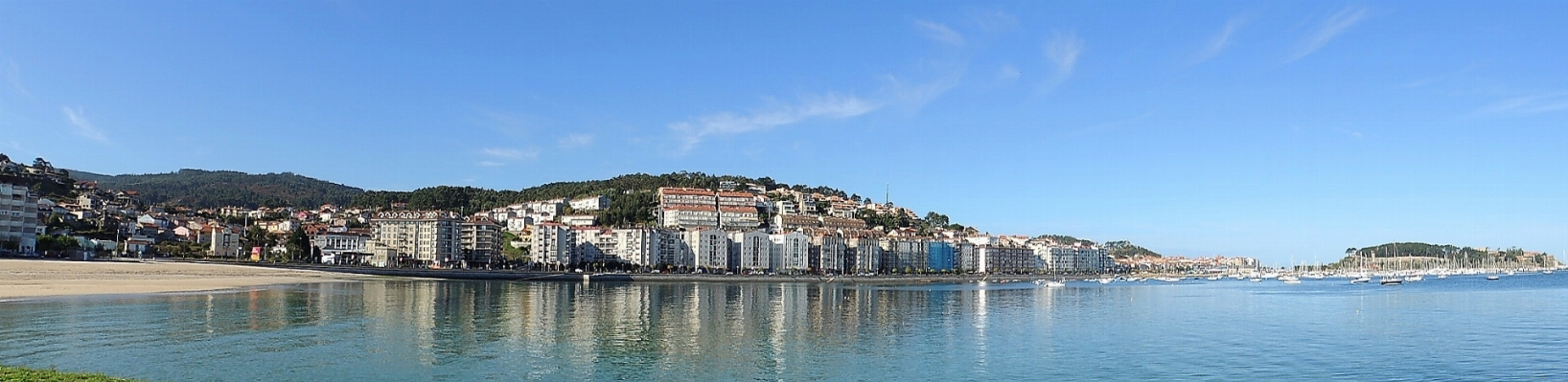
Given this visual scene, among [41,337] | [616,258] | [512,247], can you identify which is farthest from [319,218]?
[41,337]

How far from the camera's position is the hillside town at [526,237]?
301 ft

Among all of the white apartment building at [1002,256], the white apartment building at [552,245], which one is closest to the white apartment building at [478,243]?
the white apartment building at [552,245]

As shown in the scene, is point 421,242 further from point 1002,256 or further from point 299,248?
point 1002,256

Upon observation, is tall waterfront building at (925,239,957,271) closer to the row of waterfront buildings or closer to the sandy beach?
the row of waterfront buildings

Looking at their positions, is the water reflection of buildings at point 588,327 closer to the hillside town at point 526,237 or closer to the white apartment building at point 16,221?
the white apartment building at point 16,221

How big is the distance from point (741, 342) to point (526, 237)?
3887 inches

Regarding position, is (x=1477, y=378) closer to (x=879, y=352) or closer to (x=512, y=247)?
(x=879, y=352)

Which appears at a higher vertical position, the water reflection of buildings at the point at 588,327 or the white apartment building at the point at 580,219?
the white apartment building at the point at 580,219

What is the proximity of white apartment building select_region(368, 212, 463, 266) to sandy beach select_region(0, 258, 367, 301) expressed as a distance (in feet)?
87.9

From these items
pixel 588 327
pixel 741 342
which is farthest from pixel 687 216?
pixel 741 342

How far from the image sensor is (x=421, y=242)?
98.6 m

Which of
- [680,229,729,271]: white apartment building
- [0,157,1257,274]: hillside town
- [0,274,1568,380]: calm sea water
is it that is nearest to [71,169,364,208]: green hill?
[0,157,1257,274]: hillside town

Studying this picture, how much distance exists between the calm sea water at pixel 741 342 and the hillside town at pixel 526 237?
56.6 metres

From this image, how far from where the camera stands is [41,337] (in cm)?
2206
